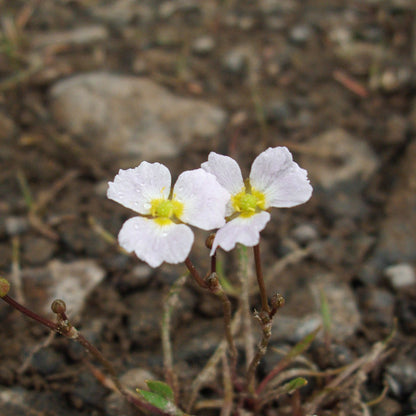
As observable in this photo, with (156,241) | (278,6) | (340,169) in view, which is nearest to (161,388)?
(156,241)

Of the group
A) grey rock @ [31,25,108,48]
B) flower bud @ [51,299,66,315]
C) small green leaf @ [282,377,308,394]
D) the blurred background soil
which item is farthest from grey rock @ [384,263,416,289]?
grey rock @ [31,25,108,48]

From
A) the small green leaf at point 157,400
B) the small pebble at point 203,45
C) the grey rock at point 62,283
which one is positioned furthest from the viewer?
the small pebble at point 203,45

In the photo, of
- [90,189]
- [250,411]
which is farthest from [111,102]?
[250,411]

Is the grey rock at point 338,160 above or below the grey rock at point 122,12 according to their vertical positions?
below

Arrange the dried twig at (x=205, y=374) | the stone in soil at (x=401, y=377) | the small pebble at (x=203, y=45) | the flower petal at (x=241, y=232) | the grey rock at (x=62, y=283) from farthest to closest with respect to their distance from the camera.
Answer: the small pebble at (x=203, y=45) → the grey rock at (x=62, y=283) → the stone in soil at (x=401, y=377) → the dried twig at (x=205, y=374) → the flower petal at (x=241, y=232)

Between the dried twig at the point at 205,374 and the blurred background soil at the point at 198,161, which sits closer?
the dried twig at the point at 205,374

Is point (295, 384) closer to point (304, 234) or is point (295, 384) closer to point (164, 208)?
point (164, 208)

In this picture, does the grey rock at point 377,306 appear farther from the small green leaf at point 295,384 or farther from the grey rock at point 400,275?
the small green leaf at point 295,384

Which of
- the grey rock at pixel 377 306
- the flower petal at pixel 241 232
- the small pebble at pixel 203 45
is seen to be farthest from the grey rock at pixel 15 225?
the small pebble at pixel 203 45

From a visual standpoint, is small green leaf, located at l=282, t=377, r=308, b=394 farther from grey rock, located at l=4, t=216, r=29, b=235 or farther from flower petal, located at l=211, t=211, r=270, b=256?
Result: grey rock, located at l=4, t=216, r=29, b=235
